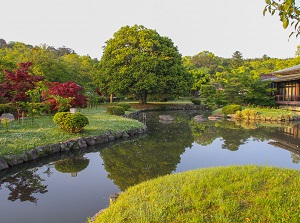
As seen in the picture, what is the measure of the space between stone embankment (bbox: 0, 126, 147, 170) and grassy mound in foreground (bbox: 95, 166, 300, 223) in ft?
14.9

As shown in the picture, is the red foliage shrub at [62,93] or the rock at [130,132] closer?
the rock at [130,132]

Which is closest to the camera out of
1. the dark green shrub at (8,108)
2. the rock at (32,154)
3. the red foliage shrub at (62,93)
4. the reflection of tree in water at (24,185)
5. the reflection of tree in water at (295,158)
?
the reflection of tree in water at (24,185)

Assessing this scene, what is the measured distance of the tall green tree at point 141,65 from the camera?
90.8ft

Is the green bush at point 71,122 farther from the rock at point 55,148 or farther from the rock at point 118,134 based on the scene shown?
the rock at point 118,134

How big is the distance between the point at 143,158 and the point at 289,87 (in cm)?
2431

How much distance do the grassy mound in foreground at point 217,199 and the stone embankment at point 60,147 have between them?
453 centimetres

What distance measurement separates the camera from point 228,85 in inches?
1049

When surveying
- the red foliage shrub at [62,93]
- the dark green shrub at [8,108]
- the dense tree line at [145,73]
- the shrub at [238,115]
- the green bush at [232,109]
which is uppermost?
the dense tree line at [145,73]

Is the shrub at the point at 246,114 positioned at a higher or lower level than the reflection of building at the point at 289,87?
lower

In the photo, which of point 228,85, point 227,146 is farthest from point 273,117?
point 227,146

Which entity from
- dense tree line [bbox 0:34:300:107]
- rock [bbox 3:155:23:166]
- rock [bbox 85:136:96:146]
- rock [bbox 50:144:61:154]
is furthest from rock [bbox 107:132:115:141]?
dense tree line [bbox 0:34:300:107]

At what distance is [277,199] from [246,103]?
25.1 meters

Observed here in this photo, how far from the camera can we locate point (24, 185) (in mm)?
6305

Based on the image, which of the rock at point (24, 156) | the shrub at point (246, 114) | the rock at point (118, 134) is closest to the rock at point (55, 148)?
the rock at point (24, 156)
